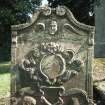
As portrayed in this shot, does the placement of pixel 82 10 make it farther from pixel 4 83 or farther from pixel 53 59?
A: pixel 53 59

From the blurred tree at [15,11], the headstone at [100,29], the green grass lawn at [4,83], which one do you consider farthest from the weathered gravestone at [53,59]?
the blurred tree at [15,11]

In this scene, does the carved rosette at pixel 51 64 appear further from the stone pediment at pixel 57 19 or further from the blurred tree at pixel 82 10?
the blurred tree at pixel 82 10

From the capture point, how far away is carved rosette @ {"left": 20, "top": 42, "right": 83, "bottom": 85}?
800 cm

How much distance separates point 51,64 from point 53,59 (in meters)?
0.10

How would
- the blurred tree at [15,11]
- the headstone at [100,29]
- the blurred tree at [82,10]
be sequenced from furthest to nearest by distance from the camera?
the blurred tree at [82,10], the blurred tree at [15,11], the headstone at [100,29]

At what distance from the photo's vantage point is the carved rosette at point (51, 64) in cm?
800

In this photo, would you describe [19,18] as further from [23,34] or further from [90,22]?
[23,34]

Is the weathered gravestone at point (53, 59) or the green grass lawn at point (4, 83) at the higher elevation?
the weathered gravestone at point (53, 59)

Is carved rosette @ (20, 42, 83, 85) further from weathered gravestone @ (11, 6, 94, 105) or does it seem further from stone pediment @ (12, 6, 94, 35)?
stone pediment @ (12, 6, 94, 35)

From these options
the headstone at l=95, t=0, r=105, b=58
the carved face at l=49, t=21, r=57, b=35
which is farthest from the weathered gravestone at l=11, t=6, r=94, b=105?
the headstone at l=95, t=0, r=105, b=58

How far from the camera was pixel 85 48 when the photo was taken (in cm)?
795

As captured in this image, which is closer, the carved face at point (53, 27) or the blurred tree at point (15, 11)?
the carved face at point (53, 27)

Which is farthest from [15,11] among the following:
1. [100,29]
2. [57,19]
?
[57,19]

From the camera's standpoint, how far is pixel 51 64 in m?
8.05
